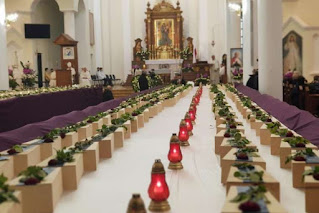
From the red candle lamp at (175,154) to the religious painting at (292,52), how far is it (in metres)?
21.5

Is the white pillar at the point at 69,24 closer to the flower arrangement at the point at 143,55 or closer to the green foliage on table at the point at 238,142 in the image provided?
the flower arrangement at the point at 143,55

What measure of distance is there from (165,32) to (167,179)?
32.1 metres

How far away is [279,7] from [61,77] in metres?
10.8

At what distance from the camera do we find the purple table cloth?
11.0 m

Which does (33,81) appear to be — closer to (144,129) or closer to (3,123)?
(3,123)

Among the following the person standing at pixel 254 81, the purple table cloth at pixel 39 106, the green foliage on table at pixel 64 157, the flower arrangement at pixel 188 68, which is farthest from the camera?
the flower arrangement at pixel 188 68

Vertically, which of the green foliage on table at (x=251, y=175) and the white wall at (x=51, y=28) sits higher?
the white wall at (x=51, y=28)

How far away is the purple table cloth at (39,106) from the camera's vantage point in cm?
1101

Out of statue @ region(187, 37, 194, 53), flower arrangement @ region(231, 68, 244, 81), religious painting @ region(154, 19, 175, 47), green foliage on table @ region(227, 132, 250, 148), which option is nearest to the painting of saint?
religious painting @ region(154, 19, 175, 47)

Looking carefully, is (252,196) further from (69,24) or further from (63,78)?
(69,24)

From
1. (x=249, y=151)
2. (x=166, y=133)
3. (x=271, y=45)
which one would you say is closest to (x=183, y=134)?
(x=166, y=133)

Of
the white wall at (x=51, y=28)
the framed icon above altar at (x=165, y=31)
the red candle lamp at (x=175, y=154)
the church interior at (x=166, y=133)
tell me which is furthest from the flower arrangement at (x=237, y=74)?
the red candle lamp at (x=175, y=154)

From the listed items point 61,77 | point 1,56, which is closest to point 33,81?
point 61,77

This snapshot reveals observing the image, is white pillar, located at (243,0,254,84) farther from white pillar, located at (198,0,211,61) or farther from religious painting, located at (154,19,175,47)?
religious painting, located at (154,19,175,47)
